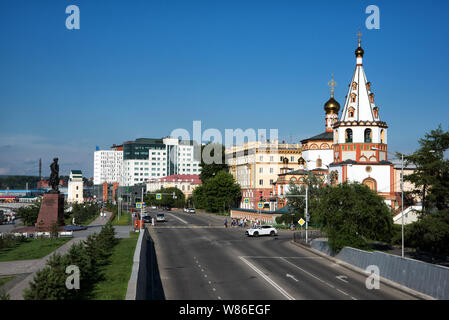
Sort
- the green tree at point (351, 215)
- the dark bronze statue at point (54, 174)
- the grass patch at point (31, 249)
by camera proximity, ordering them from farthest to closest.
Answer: the dark bronze statue at point (54, 174) → the green tree at point (351, 215) → the grass patch at point (31, 249)

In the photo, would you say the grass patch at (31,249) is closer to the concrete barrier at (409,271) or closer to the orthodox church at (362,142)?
the concrete barrier at (409,271)

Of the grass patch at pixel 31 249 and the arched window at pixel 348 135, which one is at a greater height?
the arched window at pixel 348 135

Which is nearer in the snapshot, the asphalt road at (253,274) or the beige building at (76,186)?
the asphalt road at (253,274)

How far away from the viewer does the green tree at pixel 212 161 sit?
12182 cm

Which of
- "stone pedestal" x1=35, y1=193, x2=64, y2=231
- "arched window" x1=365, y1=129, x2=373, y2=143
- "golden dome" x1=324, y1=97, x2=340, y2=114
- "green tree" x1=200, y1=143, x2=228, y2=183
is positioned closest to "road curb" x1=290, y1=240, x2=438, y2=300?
"stone pedestal" x1=35, y1=193, x2=64, y2=231

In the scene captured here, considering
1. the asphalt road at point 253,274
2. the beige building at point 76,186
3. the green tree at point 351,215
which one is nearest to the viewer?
the asphalt road at point 253,274

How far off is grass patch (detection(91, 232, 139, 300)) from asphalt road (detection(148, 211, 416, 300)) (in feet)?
6.96

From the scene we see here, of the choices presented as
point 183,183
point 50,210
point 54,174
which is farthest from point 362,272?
point 183,183

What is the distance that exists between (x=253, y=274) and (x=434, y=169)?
15211 millimetres

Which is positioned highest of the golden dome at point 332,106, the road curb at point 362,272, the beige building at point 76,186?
the golden dome at point 332,106

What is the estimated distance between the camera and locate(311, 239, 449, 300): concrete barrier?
22984 millimetres

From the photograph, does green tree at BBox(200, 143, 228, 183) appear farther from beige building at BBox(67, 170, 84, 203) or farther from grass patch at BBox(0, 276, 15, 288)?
grass patch at BBox(0, 276, 15, 288)

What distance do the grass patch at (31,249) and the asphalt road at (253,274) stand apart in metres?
8.10

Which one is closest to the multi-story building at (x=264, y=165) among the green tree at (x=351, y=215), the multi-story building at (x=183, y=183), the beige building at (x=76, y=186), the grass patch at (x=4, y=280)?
the multi-story building at (x=183, y=183)
